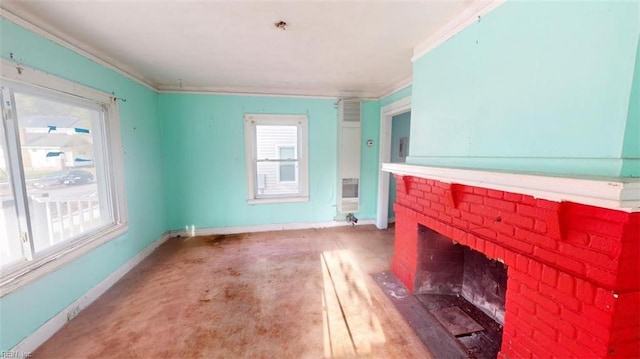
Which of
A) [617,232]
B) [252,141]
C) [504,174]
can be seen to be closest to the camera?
[617,232]

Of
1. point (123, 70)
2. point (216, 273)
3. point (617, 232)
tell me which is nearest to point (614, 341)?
point (617, 232)

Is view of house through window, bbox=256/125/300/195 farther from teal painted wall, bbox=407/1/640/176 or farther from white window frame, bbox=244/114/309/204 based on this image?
teal painted wall, bbox=407/1/640/176

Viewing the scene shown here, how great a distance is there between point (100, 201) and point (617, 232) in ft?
13.0

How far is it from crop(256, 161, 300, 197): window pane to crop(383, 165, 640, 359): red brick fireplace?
3.01 meters

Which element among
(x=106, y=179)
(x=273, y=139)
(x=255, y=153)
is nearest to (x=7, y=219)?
(x=106, y=179)

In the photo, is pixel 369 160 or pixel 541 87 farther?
pixel 369 160

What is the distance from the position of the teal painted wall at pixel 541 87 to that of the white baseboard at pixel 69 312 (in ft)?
11.0

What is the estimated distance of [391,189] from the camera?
479cm

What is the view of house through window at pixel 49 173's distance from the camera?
5.62ft

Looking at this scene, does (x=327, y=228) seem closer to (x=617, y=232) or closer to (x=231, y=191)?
(x=231, y=191)

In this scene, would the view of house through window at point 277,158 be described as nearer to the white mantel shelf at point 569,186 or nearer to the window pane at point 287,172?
the window pane at point 287,172

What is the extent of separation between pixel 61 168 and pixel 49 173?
131 mm

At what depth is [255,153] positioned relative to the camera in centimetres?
421

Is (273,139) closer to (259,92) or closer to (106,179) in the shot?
(259,92)
